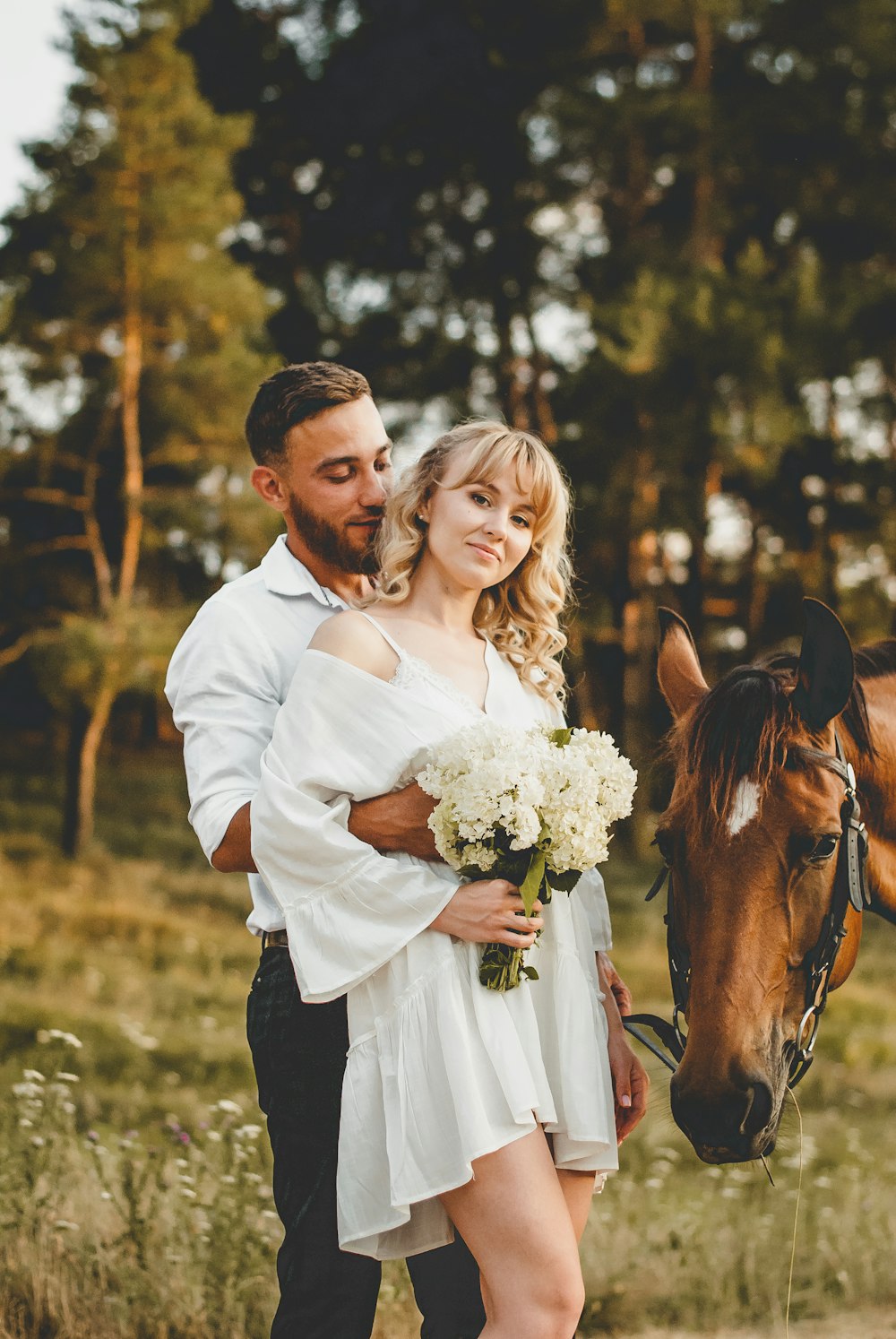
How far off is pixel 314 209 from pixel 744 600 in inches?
317

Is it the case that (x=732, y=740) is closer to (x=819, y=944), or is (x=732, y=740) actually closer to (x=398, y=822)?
(x=819, y=944)

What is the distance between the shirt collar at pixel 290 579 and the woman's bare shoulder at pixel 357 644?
1.37ft

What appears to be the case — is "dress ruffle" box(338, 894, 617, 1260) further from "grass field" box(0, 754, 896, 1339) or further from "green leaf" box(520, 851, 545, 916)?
"grass field" box(0, 754, 896, 1339)

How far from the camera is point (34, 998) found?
31.1ft

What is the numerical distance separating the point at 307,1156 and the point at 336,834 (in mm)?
791

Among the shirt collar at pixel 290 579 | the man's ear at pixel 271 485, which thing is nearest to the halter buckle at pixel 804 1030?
the shirt collar at pixel 290 579

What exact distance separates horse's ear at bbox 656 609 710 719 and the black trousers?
1.10 m

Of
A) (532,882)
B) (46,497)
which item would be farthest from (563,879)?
(46,497)

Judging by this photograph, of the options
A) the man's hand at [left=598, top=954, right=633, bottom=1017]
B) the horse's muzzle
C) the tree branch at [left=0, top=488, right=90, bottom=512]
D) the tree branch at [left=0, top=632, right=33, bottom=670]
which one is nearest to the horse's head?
the horse's muzzle

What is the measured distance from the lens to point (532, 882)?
88.4 inches

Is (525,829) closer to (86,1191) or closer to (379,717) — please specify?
(379,717)

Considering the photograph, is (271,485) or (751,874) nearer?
(751,874)

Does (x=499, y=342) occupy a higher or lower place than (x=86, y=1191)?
higher

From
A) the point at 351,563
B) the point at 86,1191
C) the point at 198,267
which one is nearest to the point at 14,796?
the point at 198,267
